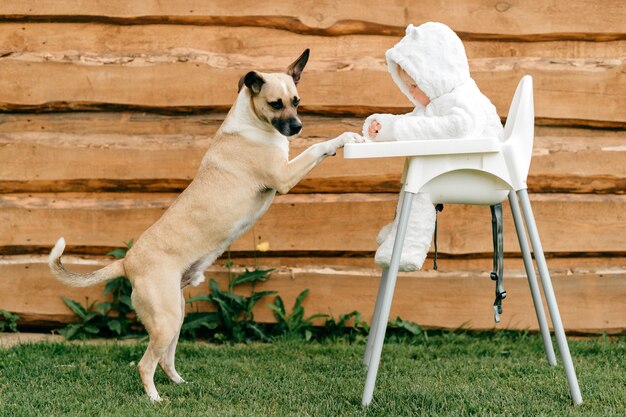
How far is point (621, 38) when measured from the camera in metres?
5.02

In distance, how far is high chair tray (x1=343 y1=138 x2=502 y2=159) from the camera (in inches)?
131

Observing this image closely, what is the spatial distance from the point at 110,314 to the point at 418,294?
205 cm

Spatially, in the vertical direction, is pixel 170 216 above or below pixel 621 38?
below

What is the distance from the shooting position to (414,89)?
3.63m

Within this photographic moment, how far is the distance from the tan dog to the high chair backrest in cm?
87

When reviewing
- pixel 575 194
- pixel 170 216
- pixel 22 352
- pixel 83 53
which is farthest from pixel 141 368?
pixel 575 194

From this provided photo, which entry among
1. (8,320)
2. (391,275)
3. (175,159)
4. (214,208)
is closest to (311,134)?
(175,159)

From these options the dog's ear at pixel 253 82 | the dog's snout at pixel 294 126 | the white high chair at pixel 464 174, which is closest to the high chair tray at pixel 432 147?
the white high chair at pixel 464 174

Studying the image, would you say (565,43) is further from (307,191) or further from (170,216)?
(170,216)

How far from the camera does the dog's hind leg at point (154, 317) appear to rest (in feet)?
12.4

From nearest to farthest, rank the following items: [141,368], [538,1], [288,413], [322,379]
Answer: [288,413] < [141,368] < [322,379] < [538,1]

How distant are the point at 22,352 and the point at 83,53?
6.38 feet

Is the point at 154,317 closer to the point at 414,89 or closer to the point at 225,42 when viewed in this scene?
the point at 414,89

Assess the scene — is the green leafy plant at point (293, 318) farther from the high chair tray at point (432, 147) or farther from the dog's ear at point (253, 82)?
the high chair tray at point (432, 147)
